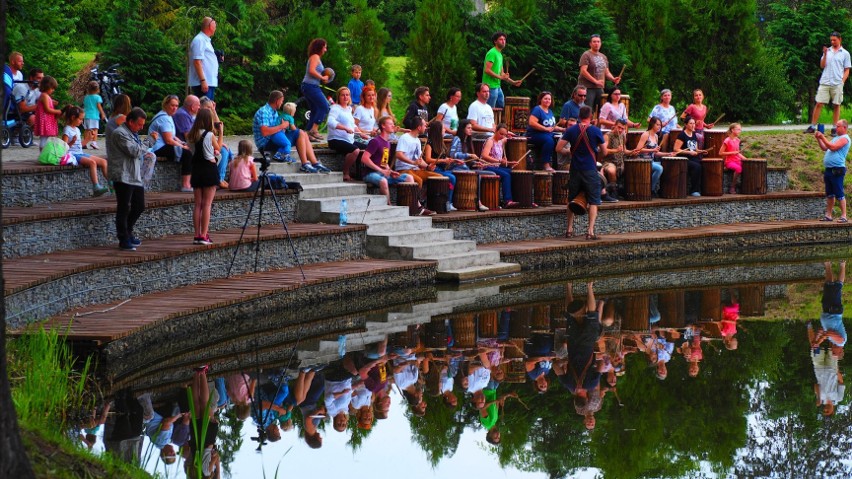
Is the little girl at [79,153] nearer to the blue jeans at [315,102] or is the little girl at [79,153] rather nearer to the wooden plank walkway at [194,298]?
the wooden plank walkway at [194,298]

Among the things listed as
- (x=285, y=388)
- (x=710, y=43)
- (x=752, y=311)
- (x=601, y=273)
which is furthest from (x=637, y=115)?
Result: (x=285, y=388)

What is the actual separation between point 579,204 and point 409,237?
2.68 m

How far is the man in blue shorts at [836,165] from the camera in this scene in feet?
60.4

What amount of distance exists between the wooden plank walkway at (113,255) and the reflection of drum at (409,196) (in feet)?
5.13

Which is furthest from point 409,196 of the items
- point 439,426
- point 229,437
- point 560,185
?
point 229,437

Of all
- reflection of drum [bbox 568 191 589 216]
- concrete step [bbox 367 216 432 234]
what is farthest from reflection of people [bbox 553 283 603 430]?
reflection of drum [bbox 568 191 589 216]

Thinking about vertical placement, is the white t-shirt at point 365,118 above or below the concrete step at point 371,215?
above

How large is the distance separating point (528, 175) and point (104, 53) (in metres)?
6.99

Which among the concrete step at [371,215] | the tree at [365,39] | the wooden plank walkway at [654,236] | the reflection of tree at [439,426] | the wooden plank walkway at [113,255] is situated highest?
the tree at [365,39]

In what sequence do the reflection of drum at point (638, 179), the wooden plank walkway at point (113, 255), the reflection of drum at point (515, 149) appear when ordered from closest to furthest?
the wooden plank walkway at point (113, 255), the reflection of drum at point (515, 149), the reflection of drum at point (638, 179)

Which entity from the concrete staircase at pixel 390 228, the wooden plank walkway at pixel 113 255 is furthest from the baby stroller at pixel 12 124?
the wooden plank walkway at pixel 113 255

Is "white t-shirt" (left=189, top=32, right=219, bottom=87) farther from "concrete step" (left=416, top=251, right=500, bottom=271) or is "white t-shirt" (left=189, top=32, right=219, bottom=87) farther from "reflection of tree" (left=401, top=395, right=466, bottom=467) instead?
"reflection of tree" (left=401, top=395, right=466, bottom=467)

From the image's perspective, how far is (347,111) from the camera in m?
16.0

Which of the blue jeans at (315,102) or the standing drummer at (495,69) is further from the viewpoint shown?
the standing drummer at (495,69)
